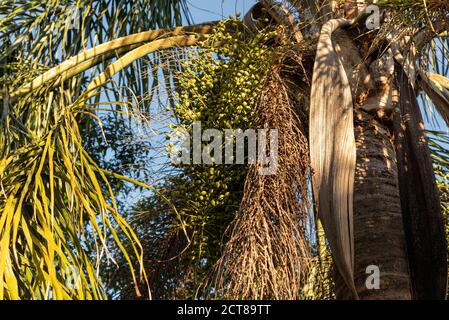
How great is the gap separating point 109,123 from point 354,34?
2329 mm

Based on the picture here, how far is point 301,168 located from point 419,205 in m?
0.56

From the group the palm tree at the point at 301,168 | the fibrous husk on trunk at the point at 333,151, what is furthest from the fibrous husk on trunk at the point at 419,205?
the fibrous husk on trunk at the point at 333,151

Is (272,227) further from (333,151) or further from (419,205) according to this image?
(419,205)

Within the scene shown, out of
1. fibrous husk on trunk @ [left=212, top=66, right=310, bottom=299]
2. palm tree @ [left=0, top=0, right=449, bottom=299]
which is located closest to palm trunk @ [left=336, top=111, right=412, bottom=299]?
palm tree @ [left=0, top=0, right=449, bottom=299]

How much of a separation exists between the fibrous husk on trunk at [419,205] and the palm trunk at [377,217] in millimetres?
67

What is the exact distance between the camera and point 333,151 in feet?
11.1

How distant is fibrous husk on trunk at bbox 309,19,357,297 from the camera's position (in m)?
3.11

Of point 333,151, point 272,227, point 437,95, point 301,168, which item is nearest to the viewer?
point 333,151

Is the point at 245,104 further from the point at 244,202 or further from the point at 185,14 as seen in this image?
the point at 185,14

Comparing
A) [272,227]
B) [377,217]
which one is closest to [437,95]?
[377,217]

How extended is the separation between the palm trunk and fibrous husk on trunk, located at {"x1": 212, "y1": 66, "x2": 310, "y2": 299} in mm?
242

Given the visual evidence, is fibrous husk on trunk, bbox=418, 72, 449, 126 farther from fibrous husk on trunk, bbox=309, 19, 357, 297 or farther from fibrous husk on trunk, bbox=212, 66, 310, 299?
fibrous husk on trunk, bbox=212, 66, 310, 299

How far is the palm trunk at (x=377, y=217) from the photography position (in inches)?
132

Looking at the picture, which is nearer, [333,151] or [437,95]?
[333,151]
